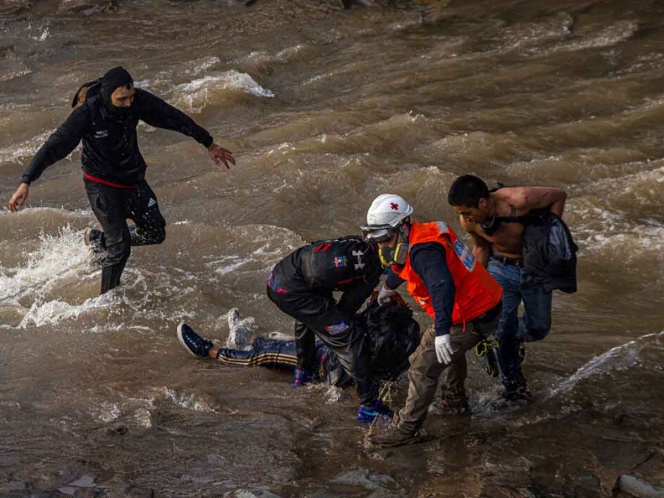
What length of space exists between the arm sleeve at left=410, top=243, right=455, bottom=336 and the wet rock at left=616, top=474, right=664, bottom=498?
4.04 feet

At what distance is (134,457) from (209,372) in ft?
4.30

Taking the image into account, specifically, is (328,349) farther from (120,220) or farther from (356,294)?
(120,220)

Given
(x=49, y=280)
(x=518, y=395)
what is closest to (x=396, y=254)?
(x=518, y=395)

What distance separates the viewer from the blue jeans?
5996 millimetres

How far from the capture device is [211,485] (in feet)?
17.4

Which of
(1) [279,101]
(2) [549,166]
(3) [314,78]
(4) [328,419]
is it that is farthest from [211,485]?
(3) [314,78]

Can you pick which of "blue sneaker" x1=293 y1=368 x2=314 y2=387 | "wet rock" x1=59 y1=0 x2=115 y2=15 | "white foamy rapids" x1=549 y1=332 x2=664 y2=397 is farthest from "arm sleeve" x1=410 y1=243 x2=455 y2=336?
"wet rock" x1=59 y1=0 x2=115 y2=15

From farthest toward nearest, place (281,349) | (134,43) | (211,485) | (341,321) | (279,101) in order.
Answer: (134,43) < (279,101) < (281,349) < (341,321) < (211,485)

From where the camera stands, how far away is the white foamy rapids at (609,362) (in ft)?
20.7

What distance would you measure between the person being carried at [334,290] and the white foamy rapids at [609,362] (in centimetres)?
124

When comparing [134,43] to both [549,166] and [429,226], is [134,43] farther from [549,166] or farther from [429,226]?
[429,226]

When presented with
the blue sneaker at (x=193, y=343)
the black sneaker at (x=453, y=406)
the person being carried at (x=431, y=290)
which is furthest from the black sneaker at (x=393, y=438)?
the blue sneaker at (x=193, y=343)

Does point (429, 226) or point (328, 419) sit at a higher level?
point (429, 226)

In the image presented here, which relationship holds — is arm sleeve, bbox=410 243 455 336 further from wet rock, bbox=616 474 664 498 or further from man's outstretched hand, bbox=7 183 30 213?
man's outstretched hand, bbox=7 183 30 213
